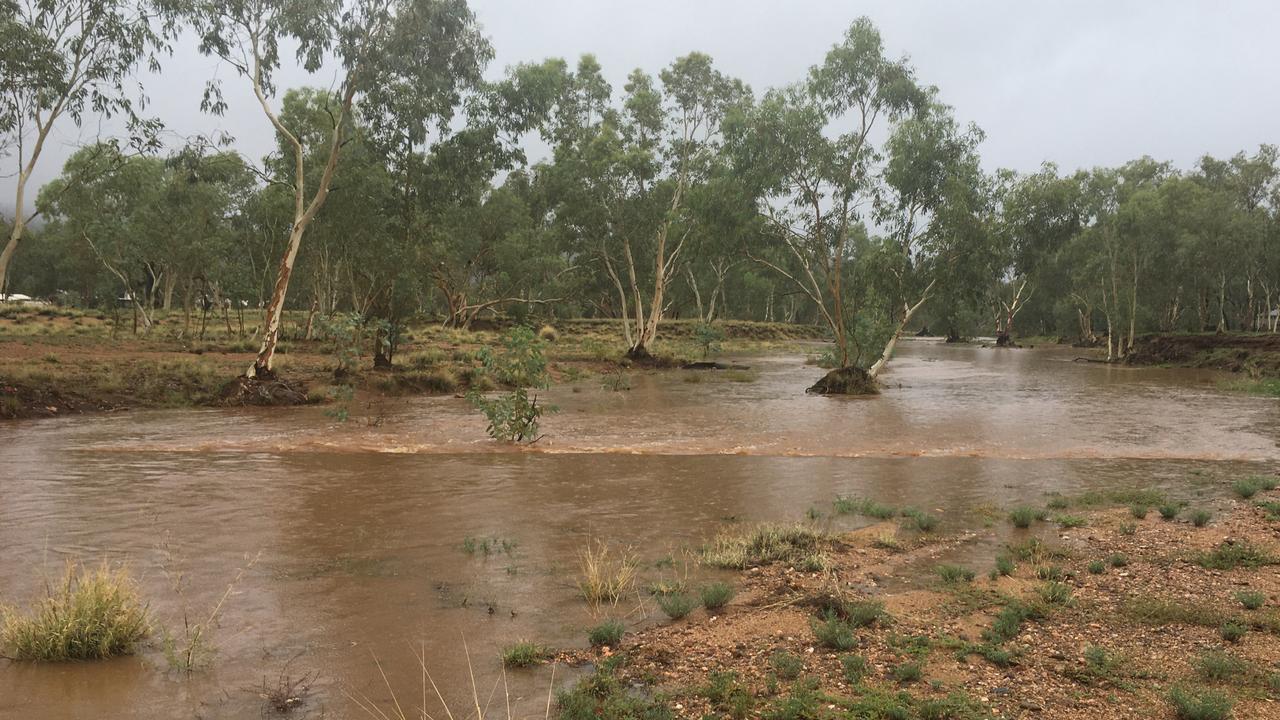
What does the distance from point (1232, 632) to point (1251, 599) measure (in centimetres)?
87

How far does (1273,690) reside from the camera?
4480mm

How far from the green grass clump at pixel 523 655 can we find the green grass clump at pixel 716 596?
1.50 m

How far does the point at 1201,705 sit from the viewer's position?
4.16 meters

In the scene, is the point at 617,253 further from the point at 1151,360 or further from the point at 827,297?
the point at 827,297

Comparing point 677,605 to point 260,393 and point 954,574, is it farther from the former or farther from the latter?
point 260,393

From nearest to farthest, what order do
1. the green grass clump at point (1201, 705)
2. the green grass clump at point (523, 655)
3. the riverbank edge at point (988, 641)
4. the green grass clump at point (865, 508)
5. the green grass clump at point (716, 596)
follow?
the green grass clump at point (1201, 705) → the riverbank edge at point (988, 641) → the green grass clump at point (523, 655) → the green grass clump at point (716, 596) → the green grass clump at point (865, 508)

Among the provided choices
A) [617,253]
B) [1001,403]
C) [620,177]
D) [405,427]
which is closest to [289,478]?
[405,427]

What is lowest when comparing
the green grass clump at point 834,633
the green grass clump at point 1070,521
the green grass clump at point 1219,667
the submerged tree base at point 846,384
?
the green grass clump at point 834,633

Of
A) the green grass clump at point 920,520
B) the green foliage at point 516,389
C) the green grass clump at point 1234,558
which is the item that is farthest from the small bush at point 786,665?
the green foliage at point 516,389

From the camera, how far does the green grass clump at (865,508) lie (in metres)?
9.29

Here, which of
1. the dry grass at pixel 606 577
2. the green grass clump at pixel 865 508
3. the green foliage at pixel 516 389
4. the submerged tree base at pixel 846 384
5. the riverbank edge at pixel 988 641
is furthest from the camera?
the submerged tree base at pixel 846 384

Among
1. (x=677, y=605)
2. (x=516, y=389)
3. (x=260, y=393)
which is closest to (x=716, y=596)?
(x=677, y=605)

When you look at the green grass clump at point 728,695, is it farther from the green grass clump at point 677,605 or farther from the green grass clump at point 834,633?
the green grass clump at point 677,605

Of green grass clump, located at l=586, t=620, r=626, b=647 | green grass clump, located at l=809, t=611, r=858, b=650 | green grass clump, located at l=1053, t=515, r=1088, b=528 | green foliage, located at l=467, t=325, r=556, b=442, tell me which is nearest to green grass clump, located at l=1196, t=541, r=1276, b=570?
green grass clump, located at l=1053, t=515, r=1088, b=528
